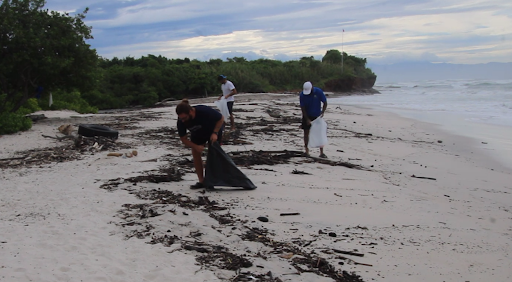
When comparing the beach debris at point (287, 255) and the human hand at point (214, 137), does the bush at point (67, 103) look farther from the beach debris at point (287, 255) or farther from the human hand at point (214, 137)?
the beach debris at point (287, 255)

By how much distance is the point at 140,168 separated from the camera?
26.3ft

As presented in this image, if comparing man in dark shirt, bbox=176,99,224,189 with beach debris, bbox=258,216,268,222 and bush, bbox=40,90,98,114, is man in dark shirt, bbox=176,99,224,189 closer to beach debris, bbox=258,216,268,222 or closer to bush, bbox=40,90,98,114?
beach debris, bbox=258,216,268,222

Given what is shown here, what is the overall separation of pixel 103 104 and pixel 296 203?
1050 inches

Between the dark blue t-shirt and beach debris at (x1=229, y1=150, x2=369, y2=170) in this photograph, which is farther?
beach debris at (x1=229, y1=150, x2=369, y2=170)

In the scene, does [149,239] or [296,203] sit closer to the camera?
[149,239]

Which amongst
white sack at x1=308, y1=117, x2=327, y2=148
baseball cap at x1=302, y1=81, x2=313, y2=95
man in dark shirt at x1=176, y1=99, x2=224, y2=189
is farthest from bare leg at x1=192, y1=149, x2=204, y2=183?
baseball cap at x1=302, y1=81, x2=313, y2=95

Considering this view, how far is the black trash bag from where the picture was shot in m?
6.62

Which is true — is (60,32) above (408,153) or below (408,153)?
above

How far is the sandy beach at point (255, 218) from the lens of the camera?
13.4ft

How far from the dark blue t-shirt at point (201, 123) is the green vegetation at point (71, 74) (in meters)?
7.97

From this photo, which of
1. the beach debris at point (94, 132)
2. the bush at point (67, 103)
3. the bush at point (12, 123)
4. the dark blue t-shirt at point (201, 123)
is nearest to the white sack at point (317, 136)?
the dark blue t-shirt at point (201, 123)

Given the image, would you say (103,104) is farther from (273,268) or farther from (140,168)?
(273,268)

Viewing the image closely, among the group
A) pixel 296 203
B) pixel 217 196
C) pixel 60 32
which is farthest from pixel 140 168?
pixel 60 32

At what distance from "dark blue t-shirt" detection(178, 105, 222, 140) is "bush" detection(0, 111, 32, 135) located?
7952mm
